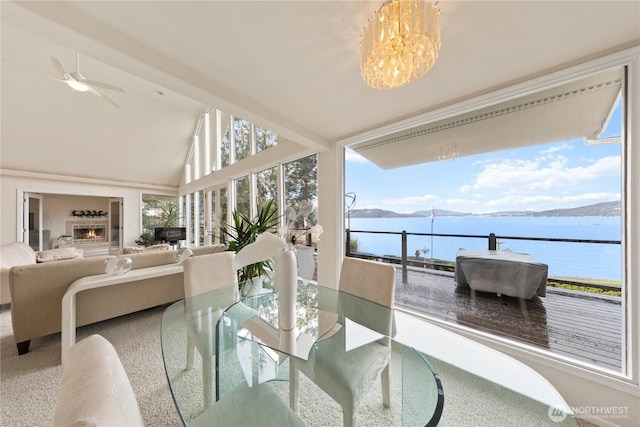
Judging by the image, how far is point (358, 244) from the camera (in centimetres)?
320

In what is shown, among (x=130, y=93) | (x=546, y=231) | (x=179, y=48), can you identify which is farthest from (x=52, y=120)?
(x=546, y=231)

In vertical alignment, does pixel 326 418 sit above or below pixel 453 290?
below

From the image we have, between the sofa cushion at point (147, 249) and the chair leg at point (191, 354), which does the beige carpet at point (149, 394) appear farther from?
the sofa cushion at point (147, 249)

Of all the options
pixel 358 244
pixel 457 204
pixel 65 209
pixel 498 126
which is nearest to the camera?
pixel 498 126

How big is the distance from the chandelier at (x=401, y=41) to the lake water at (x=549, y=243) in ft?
5.29

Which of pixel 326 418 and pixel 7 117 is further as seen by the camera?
pixel 7 117

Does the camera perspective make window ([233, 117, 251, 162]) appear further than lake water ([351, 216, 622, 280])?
Yes

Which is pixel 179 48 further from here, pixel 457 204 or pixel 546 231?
pixel 546 231

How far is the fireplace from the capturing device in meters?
8.04

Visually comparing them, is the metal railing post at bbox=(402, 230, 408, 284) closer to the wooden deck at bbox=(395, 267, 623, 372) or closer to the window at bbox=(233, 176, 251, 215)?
the wooden deck at bbox=(395, 267, 623, 372)

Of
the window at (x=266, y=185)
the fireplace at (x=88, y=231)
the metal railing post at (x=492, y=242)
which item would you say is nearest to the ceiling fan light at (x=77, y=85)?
the window at (x=266, y=185)

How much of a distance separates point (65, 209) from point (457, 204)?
11.9m

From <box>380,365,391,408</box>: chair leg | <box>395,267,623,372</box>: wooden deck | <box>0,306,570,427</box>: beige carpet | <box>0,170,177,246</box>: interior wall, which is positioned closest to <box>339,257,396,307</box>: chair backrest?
<box>380,365,391,408</box>: chair leg

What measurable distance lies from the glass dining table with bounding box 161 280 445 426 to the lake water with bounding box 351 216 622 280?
1.24 m
